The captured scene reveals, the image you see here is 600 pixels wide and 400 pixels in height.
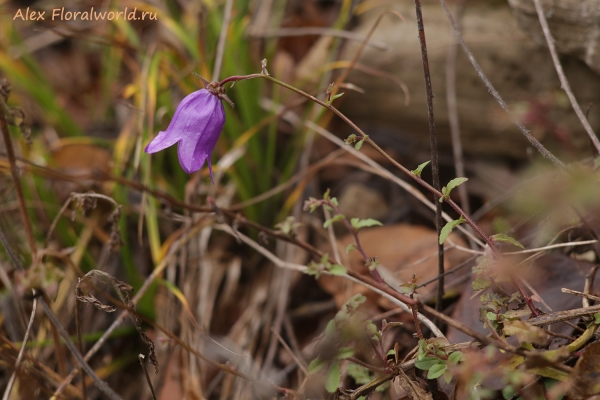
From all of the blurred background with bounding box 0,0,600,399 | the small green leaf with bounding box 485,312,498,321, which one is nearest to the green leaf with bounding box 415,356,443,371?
the small green leaf with bounding box 485,312,498,321

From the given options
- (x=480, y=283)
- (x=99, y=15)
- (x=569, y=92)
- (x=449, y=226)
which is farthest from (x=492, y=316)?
(x=99, y=15)

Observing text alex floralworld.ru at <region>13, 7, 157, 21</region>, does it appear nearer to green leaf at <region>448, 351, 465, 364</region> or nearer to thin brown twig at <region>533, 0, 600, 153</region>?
thin brown twig at <region>533, 0, 600, 153</region>

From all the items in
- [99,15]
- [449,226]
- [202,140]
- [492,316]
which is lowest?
[492,316]

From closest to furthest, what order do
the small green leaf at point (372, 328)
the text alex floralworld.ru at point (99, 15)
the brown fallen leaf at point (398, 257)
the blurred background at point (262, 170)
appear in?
the small green leaf at point (372, 328)
the brown fallen leaf at point (398, 257)
the blurred background at point (262, 170)
the text alex floralworld.ru at point (99, 15)

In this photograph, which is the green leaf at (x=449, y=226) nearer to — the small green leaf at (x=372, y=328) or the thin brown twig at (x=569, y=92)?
the small green leaf at (x=372, y=328)

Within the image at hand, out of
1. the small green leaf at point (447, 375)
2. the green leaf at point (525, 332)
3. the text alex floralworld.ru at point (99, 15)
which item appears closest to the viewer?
the green leaf at point (525, 332)

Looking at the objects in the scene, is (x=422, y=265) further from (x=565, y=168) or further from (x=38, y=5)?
(x=38, y=5)

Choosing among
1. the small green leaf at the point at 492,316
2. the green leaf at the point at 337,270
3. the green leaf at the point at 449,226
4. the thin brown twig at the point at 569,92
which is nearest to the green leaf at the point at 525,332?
the small green leaf at the point at 492,316

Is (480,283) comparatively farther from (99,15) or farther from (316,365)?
(99,15)
